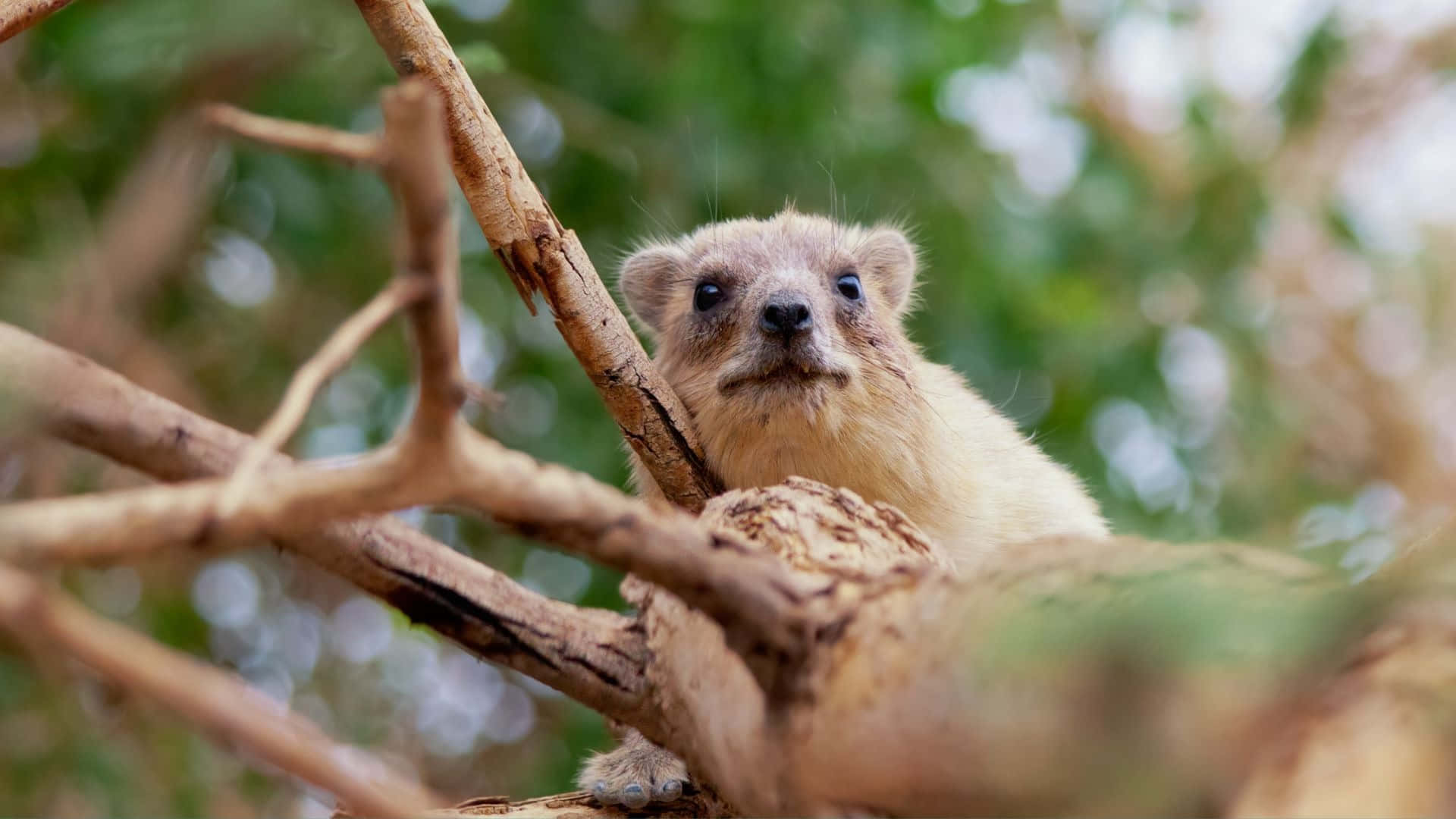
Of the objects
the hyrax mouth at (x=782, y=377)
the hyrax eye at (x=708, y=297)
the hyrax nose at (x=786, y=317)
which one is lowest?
the hyrax mouth at (x=782, y=377)

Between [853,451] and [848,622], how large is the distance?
7.94 feet

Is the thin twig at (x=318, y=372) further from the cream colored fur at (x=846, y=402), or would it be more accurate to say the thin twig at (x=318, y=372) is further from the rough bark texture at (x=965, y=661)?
the cream colored fur at (x=846, y=402)

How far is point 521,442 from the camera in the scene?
845cm

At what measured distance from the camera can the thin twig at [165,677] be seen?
65.7 inches

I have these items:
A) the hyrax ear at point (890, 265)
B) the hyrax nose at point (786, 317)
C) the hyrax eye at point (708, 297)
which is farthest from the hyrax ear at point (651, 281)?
the hyrax nose at point (786, 317)

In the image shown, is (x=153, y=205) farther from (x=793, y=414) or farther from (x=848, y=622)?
(x=848, y=622)

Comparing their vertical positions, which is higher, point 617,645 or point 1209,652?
point 617,645

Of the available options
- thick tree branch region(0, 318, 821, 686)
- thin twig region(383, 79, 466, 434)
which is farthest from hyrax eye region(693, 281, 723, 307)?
thin twig region(383, 79, 466, 434)

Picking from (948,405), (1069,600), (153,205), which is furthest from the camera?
(153,205)

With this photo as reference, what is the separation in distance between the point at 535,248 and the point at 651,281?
2.46 m

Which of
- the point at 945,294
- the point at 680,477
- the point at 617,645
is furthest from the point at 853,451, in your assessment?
the point at 945,294

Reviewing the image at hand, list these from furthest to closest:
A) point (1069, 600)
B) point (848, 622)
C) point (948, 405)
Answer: point (948, 405), point (848, 622), point (1069, 600)

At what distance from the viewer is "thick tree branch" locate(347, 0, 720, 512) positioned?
379 cm

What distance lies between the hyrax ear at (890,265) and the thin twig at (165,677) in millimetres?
4773
